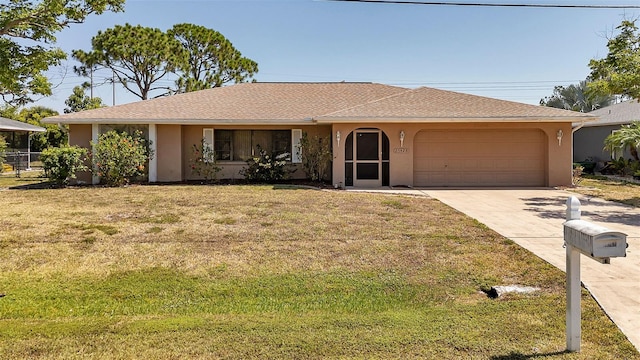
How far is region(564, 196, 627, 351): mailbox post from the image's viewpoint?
2.78 meters

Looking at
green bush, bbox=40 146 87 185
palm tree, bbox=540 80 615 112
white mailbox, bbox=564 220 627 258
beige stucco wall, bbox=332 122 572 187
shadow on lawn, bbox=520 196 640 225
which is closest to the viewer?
white mailbox, bbox=564 220 627 258

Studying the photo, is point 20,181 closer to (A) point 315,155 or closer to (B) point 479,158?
(A) point 315,155

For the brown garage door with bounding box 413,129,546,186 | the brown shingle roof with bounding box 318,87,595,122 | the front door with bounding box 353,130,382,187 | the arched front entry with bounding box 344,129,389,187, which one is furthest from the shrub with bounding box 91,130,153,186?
the brown garage door with bounding box 413,129,546,186

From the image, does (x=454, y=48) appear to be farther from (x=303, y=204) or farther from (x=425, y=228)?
(x=425, y=228)

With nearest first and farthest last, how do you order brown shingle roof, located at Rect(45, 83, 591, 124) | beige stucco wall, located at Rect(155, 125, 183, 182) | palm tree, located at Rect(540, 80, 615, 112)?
brown shingle roof, located at Rect(45, 83, 591, 124) < beige stucco wall, located at Rect(155, 125, 183, 182) < palm tree, located at Rect(540, 80, 615, 112)

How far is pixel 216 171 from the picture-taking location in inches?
661

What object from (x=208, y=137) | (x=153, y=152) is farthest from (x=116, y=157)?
(x=208, y=137)

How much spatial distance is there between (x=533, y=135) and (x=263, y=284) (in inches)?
559

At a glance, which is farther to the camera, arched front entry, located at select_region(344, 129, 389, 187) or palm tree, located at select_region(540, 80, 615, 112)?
palm tree, located at select_region(540, 80, 615, 112)

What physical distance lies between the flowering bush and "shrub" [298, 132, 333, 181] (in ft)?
3.08

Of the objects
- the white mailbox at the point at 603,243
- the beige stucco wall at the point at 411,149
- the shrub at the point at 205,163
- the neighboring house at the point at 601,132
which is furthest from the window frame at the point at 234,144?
the neighboring house at the point at 601,132

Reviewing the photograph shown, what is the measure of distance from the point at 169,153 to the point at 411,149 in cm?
961

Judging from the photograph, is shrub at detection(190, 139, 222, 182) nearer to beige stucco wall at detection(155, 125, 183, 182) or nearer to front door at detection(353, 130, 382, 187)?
beige stucco wall at detection(155, 125, 183, 182)

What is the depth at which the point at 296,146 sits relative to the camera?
17219 millimetres
